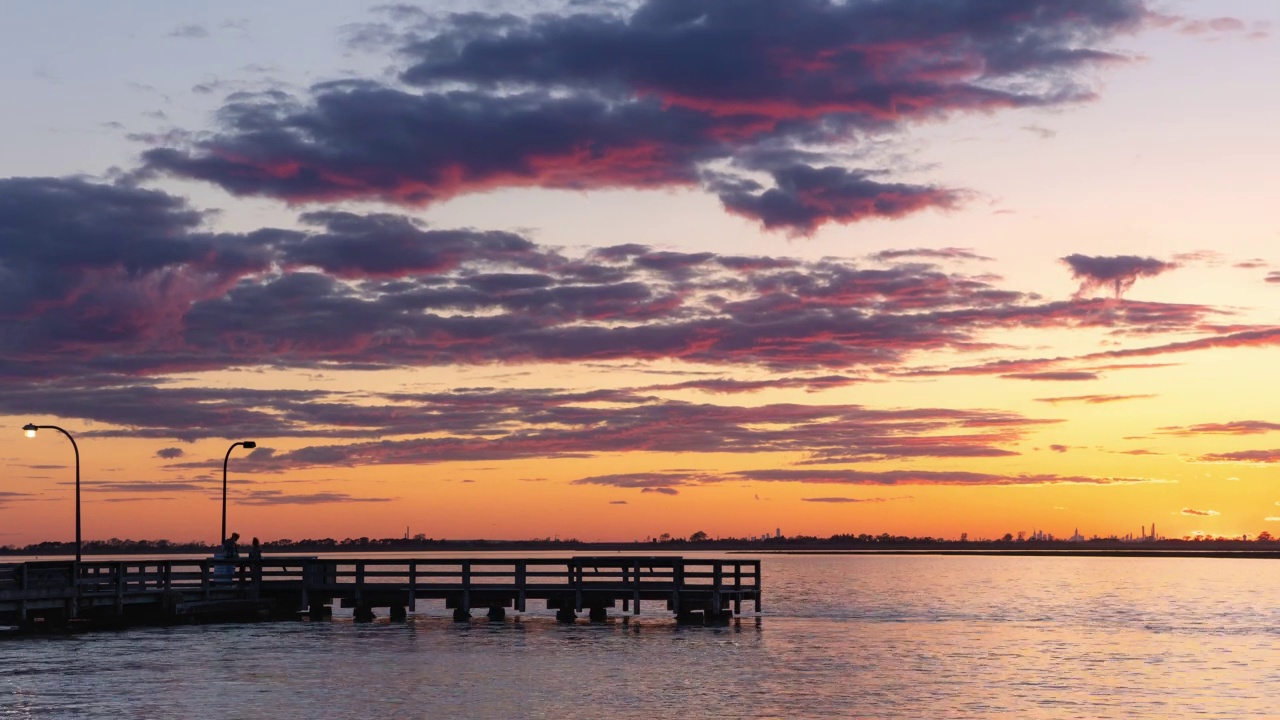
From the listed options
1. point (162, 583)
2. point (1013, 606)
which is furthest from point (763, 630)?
point (1013, 606)

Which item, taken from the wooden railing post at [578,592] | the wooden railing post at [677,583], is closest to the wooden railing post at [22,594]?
the wooden railing post at [578,592]

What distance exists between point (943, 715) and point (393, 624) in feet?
105

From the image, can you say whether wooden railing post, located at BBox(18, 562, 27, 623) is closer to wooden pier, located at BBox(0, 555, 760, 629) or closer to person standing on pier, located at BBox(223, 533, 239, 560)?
wooden pier, located at BBox(0, 555, 760, 629)

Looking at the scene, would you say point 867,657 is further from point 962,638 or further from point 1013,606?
point 1013,606

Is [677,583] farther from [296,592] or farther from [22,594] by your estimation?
[22,594]

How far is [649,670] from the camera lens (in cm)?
3953

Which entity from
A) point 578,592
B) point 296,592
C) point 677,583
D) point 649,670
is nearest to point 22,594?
point 296,592

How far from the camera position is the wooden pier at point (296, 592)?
50.5 m

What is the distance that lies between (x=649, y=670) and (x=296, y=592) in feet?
78.9

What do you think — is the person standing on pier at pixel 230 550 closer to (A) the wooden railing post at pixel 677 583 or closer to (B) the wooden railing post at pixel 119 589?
(B) the wooden railing post at pixel 119 589

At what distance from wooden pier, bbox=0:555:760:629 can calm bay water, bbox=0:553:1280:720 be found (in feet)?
3.83

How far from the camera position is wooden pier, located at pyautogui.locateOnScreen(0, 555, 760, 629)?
5050 centimetres

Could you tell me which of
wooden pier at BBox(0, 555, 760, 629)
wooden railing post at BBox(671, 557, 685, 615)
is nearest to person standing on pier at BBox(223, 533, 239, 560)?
wooden pier at BBox(0, 555, 760, 629)

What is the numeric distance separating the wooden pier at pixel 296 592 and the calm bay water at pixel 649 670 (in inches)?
46.0
